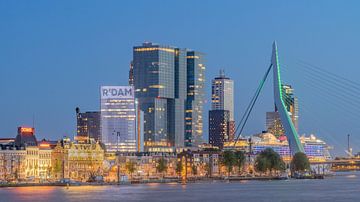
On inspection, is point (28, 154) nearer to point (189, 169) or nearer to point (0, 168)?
point (0, 168)

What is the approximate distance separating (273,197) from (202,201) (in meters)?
9.47

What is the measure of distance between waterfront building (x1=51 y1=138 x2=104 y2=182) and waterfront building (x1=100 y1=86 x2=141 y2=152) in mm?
34754

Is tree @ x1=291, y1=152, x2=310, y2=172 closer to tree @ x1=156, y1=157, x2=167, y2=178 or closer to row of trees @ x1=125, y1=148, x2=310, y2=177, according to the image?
row of trees @ x1=125, y1=148, x2=310, y2=177

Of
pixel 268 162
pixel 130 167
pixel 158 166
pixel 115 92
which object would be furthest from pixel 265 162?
pixel 115 92

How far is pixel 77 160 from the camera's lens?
137625 mm

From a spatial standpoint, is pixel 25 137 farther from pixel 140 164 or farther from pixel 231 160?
pixel 231 160

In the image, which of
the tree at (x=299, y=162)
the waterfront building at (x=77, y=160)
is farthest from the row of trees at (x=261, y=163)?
the waterfront building at (x=77, y=160)

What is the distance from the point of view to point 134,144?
17925cm

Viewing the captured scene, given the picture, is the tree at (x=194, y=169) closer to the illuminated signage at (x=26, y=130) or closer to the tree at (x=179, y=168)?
the tree at (x=179, y=168)

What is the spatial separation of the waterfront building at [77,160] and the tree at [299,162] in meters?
29.1

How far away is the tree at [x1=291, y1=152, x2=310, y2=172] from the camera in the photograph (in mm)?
141625

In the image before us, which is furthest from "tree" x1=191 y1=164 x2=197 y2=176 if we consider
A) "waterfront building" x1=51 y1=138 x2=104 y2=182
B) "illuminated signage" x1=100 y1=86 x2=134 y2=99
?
"illuminated signage" x1=100 y1=86 x2=134 y2=99

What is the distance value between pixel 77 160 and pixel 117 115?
40.2 meters

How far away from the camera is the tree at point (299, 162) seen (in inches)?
5576
